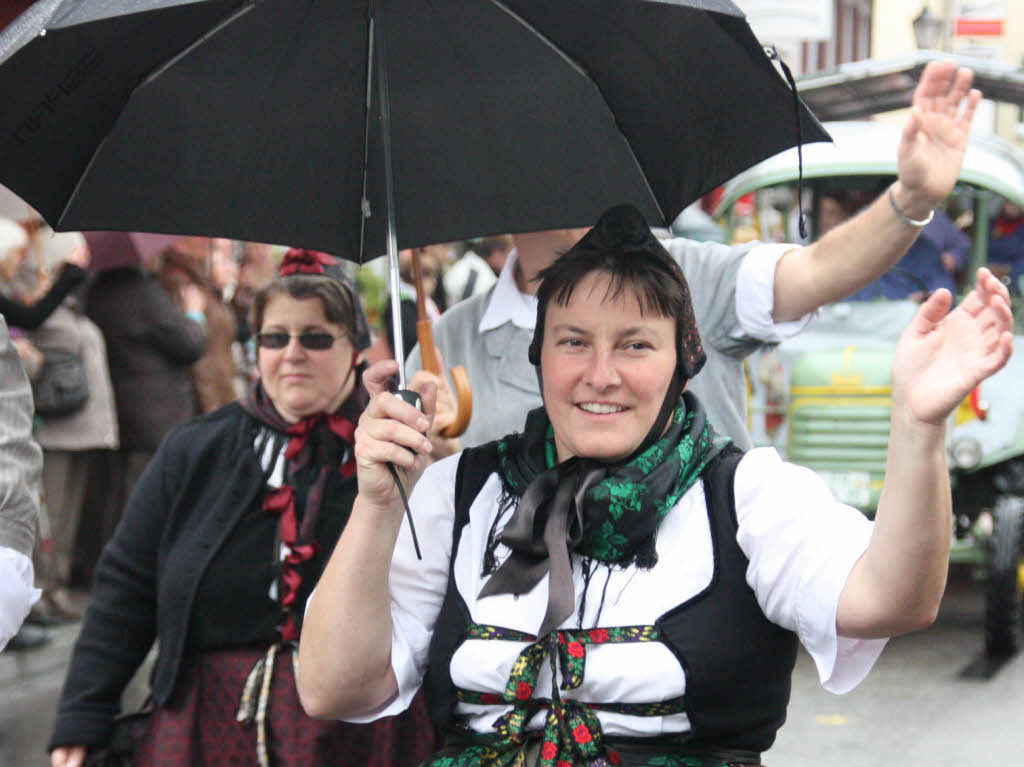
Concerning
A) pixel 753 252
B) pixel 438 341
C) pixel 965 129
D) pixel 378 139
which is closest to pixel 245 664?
pixel 438 341

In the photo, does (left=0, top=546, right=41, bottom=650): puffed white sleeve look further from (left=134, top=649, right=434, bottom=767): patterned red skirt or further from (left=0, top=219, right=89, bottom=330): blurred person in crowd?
(left=0, top=219, right=89, bottom=330): blurred person in crowd

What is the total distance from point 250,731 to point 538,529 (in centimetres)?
121

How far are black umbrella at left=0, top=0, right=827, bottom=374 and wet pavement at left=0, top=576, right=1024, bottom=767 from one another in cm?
368

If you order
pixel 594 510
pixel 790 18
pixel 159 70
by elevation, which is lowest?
pixel 594 510

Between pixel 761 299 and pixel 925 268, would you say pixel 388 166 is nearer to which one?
pixel 761 299

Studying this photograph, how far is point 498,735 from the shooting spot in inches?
97.7

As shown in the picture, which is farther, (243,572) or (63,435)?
(63,435)

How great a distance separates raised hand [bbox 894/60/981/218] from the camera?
8.00 ft

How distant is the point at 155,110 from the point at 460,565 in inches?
44.5

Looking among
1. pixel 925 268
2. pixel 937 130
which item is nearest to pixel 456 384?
pixel 937 130

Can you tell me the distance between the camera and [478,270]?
11570 millimetres

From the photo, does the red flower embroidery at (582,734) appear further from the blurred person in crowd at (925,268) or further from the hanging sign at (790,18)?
the hanging sign at (790,18)

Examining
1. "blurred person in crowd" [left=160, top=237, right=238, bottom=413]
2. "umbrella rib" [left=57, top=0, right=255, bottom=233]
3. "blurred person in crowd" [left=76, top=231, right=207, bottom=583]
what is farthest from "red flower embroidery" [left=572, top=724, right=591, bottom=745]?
"blurred person in crowd" [left=160, top=237, right=238, bottom=413]

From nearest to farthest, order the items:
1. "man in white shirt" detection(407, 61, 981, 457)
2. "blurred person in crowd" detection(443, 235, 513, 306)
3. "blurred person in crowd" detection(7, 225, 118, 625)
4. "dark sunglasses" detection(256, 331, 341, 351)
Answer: "man in white shirt" detection(407, 61, 981, 457) < "dark sunglasses" detection(256, 331, 341, 351) < "blurred person in crowd" detection(7, 225, 118, 625) < "blurred person in crowd" detection(443, 235, 513, 306)
